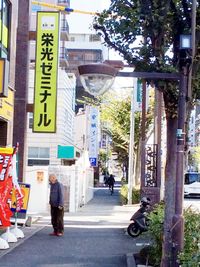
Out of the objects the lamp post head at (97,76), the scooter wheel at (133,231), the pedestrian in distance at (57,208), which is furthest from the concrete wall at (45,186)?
the lamp post head at (97,76)

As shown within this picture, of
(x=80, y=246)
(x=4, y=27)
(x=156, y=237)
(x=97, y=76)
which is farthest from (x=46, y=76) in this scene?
(x=97, y=76)

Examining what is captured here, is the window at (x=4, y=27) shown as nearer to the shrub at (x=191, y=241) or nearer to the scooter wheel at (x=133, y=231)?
the scooter wheel at (x=133, y=231)

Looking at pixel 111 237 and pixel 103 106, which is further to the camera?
pixel 103 106

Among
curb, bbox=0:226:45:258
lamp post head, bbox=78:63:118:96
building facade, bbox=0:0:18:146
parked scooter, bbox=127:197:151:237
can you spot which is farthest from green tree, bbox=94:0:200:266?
building facade, bbox=0:0:18:146

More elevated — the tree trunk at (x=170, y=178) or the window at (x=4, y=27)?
the window at (x=4, y=27)

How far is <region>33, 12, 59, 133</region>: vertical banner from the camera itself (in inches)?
699

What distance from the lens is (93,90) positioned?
739cm

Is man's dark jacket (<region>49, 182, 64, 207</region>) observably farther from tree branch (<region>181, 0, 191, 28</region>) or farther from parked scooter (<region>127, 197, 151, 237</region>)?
tree branch (<region>181, 0, 191, 28</region>)

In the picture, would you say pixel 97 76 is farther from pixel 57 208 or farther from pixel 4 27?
pixel 4 27

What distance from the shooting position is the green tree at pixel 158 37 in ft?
26.8

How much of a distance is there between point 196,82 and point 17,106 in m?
11.5

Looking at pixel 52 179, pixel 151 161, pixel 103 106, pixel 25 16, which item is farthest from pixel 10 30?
Answer: pixel 103 106

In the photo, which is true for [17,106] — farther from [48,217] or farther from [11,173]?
[11,173]

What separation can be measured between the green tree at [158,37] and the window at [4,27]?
7962mm
